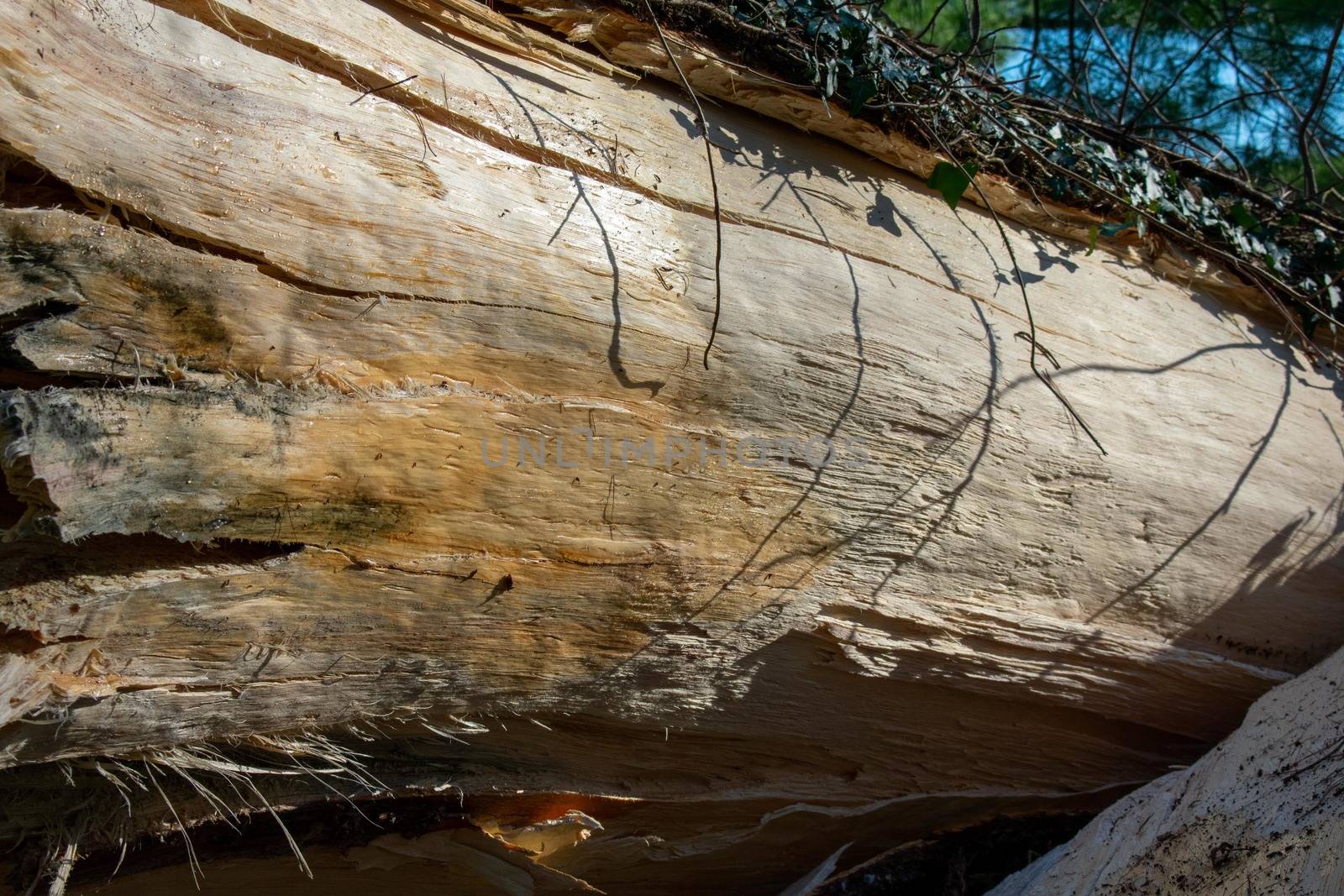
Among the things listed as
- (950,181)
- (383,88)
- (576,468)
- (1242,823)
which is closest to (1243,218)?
(950,181)

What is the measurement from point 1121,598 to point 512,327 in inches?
66.4

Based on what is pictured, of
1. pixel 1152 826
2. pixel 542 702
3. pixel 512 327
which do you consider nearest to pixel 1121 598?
pixel 1152 826

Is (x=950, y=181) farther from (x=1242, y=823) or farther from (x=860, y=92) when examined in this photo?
(x=1242, y=823)

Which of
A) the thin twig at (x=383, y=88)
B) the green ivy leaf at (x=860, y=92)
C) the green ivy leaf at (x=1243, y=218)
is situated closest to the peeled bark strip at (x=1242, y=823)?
the green ivy leaf at (x=1243, y=218)

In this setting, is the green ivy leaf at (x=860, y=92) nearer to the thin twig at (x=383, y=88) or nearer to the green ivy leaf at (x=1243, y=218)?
the thin twig at (x=383, y=88)

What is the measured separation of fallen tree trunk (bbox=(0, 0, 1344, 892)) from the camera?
149cm

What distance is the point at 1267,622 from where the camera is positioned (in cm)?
247

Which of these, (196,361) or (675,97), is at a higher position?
(675,97)

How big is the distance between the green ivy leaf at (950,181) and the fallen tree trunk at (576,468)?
0.07 metres

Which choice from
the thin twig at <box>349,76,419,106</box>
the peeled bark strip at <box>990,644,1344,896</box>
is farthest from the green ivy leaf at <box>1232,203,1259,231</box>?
the thin twig at <box>349,76,419,106</box>

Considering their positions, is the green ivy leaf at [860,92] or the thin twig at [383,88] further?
the green ivy leaf at [860,92]

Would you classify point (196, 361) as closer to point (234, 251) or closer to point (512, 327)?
point (234, 251)

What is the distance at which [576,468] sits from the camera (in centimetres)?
179

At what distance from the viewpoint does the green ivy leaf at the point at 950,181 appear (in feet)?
7.80
